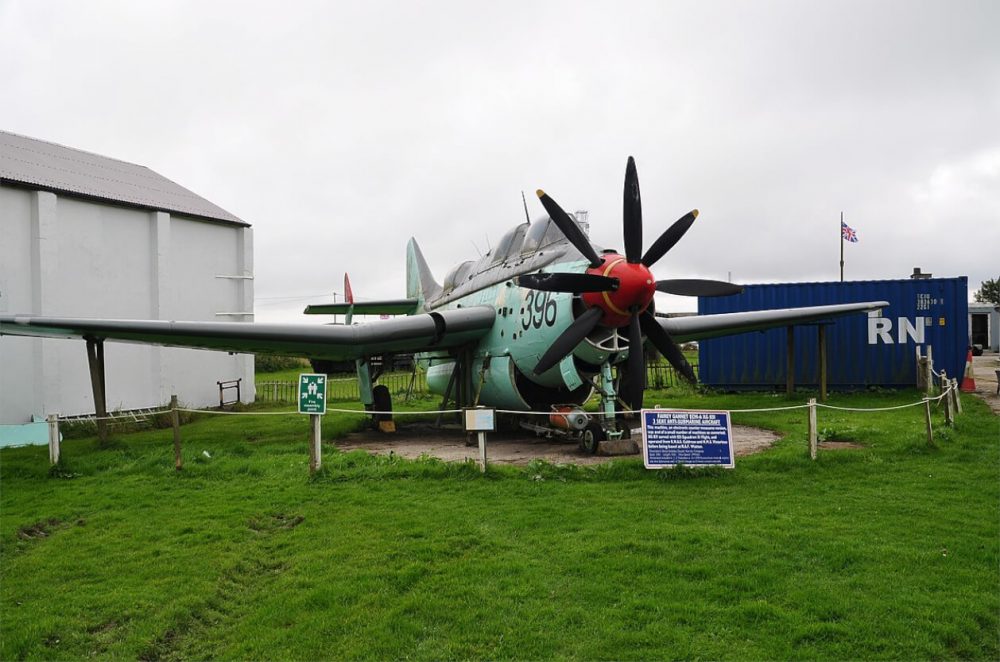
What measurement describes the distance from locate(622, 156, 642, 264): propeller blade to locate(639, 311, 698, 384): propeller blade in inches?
49.4

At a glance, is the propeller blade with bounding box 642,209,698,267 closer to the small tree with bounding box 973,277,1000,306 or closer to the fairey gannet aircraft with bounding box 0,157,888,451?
the fairey gannet aircraft with bounding box 0,157,888,451

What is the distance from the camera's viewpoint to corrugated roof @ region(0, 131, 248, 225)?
18.0 meters

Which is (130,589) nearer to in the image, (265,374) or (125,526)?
(125,526)

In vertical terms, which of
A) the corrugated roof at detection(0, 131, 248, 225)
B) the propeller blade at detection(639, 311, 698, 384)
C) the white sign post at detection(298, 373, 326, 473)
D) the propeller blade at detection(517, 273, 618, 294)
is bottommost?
the white sign post at detection(298, 373, 326, 473)

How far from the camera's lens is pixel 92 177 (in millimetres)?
20578

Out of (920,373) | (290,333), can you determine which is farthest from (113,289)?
(920,373)

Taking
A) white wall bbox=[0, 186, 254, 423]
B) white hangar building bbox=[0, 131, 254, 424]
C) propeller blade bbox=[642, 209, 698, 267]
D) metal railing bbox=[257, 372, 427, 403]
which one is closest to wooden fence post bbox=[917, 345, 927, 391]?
propeller blade bbox=[642, 209, 698, 267]

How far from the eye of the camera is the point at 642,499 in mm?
8164

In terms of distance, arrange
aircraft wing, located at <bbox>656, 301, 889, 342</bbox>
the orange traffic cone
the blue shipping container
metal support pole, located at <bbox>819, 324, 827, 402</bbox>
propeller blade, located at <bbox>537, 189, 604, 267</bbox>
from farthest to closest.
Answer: the blue shipping container < the orange traffic cone < metal support pole, located at <bbox>819, 324, 827, 402</bbox> < aircraft wing, located at <bbox>656, 301, 889, 342</bbox> < propeller blade, located at <bbox>537, 189, 604, 267</bbox>

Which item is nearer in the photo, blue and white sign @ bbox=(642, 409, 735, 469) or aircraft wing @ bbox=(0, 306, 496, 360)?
blue and white sign @ bbox=(642, 409, 735, 469)

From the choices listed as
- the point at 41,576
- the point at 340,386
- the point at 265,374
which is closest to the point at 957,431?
the point at 41,576

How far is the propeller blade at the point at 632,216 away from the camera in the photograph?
10070 millimetres

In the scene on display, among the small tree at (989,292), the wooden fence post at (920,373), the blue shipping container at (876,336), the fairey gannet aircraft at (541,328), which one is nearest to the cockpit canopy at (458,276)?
the fairey gannet aircraft at (541,328)

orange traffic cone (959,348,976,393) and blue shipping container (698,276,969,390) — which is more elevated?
blue shipping container (698,276,969,390)
